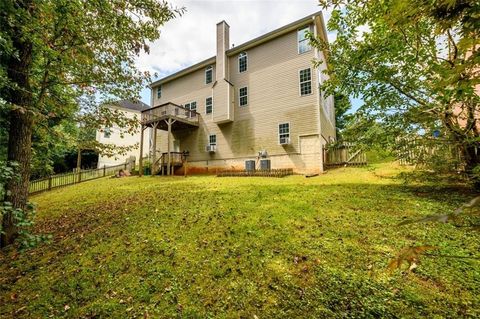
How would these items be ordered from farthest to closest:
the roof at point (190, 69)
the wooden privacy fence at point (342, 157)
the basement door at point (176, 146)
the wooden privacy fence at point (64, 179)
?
1. the basement door at point (176, 146)
2. the roof at point (190, 69)
3. the wooden privacy fence at point (64, 179)
4. the wooden privacy fence at point (342, 157)

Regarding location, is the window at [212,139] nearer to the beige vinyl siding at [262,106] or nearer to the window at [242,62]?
the beige vinyl siding at [262,106]

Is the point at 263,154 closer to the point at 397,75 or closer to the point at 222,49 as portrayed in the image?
the point at 222,49

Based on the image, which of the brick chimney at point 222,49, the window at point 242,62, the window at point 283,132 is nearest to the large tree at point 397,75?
the window at point 283,132

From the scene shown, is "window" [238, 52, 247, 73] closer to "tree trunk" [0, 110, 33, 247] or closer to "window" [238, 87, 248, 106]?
"window" [238, 87, 248, 106]

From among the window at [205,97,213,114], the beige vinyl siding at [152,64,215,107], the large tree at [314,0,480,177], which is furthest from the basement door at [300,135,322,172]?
the beige vinyl siding at [152,64,215,107]

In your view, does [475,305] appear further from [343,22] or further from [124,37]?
[124,37]

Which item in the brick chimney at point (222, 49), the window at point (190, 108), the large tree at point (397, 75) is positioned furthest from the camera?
the window at point (190, 108)

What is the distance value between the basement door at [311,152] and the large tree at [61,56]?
9.00 meters

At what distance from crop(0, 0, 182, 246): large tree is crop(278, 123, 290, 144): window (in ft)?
29.1

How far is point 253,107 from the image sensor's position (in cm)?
1472

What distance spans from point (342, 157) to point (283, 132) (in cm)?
362

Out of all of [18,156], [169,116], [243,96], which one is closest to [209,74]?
[243,96]

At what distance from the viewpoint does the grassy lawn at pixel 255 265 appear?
8.48 ft

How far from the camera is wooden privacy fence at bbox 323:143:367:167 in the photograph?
38.8 ft
